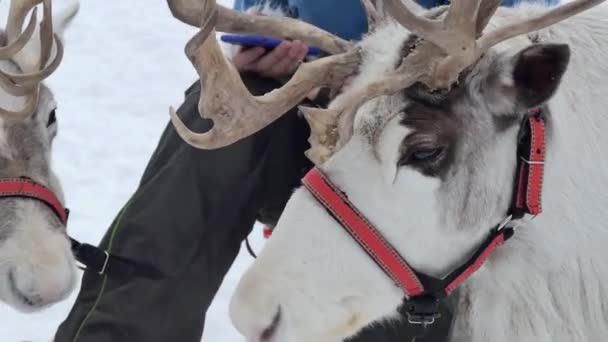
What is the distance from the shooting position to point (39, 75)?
A: 3084mm

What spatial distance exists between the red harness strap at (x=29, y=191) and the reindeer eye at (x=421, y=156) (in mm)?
1496

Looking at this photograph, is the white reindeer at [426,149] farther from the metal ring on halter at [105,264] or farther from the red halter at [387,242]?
the metal ring on halter at [105,264]

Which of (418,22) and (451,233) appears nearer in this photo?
(418,22)

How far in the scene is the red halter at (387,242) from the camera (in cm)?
247

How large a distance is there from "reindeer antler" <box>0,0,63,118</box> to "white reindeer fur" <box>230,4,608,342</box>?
115cm

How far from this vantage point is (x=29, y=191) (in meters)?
3.18

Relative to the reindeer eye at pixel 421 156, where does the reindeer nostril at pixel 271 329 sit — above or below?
below

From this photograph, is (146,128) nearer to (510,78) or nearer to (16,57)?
(16,57)

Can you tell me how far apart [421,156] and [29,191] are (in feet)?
5.14

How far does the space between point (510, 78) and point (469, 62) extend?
125 mm

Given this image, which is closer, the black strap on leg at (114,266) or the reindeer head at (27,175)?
the reindeer head at (27,175)

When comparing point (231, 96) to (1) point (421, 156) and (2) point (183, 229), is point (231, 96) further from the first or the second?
(2) point (183, 229)

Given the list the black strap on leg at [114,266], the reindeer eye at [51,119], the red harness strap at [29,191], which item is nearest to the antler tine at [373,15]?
the black strap on leg at [114,266]

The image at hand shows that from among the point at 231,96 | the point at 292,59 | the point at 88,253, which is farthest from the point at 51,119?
the point at 231,96
